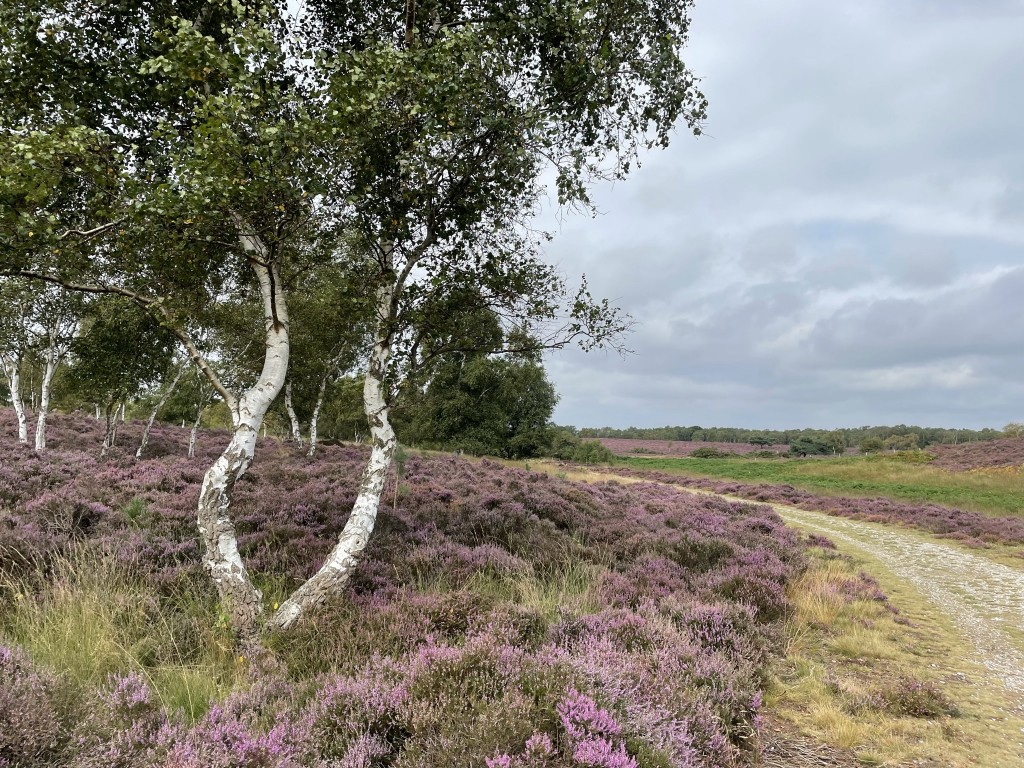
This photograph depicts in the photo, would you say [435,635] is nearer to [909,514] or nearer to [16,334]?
[16,334]

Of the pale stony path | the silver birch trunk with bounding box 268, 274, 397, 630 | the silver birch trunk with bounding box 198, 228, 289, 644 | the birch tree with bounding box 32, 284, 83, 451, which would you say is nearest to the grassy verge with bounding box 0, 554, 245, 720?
the silver birch trunk with bounding box 198, 228, 289, 644

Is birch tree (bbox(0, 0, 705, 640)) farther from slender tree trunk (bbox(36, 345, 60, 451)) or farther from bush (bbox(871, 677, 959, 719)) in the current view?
slender tree trunk (bbox(36, 345, 60, 451))

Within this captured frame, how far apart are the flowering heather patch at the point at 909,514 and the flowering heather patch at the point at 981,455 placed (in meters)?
20.6

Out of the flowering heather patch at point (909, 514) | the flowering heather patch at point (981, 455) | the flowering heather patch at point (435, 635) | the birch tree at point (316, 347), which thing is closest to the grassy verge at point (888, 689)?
the flowering heather patch at point (435, 635)

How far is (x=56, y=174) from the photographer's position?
5.05m

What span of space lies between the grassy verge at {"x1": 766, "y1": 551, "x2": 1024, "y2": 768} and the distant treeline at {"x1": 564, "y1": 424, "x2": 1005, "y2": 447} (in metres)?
89.3

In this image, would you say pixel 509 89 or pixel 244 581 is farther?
pixel 509 89

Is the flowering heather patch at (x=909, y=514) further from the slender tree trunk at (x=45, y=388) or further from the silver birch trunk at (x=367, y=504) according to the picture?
the slender tree trunk at (x=45, y=388)

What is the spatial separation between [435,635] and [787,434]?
144m

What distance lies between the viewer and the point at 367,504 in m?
6.89

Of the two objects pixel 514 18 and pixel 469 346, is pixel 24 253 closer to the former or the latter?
pixel 469 346

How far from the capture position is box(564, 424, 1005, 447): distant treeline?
97.8 meters

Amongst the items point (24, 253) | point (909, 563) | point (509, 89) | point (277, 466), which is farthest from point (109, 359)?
point (909, 563)

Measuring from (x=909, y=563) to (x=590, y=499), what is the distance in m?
9.08
